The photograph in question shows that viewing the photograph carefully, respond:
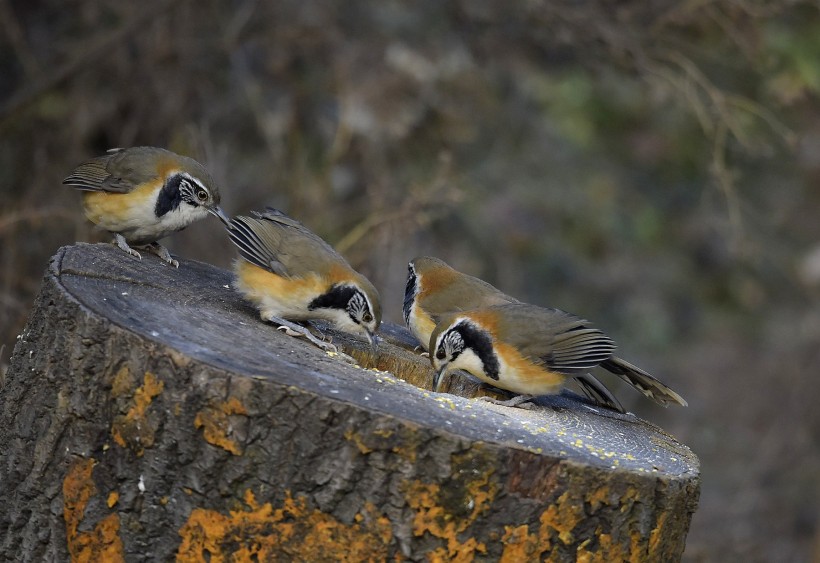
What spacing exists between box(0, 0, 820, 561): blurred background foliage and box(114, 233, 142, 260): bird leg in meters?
1.06

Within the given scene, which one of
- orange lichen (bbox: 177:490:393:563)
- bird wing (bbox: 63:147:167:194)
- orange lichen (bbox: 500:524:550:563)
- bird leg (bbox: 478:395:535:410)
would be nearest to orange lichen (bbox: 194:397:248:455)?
orange lichen (bbox: 177:490:393:563)

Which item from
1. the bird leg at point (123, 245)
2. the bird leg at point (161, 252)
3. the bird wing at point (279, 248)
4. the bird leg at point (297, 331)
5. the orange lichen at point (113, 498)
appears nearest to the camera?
the orange lichen at point (113, 498)

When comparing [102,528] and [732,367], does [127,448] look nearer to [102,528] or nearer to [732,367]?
[102,528]

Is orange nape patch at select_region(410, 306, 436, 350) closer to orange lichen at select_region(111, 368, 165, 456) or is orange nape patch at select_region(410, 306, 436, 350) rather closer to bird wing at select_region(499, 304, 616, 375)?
bird wing at select_region(499, 304, 616, 375)

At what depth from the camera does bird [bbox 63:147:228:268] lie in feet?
15.1

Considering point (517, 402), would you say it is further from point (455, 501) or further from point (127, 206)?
point (127, 206)

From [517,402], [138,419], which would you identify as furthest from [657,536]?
[138,419]

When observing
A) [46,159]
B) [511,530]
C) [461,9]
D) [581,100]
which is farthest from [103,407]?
[581,100]

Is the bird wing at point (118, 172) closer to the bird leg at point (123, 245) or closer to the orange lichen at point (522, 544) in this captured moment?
the bird leg at point (123, 245)

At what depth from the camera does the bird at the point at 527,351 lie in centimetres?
420

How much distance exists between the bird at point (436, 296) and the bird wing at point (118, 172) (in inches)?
54.4

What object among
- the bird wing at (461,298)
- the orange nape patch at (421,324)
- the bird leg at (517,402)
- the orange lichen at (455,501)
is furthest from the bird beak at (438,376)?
the orange lichen at (455,501)

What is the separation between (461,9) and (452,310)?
11.1 feet

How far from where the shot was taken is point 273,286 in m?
4.18
